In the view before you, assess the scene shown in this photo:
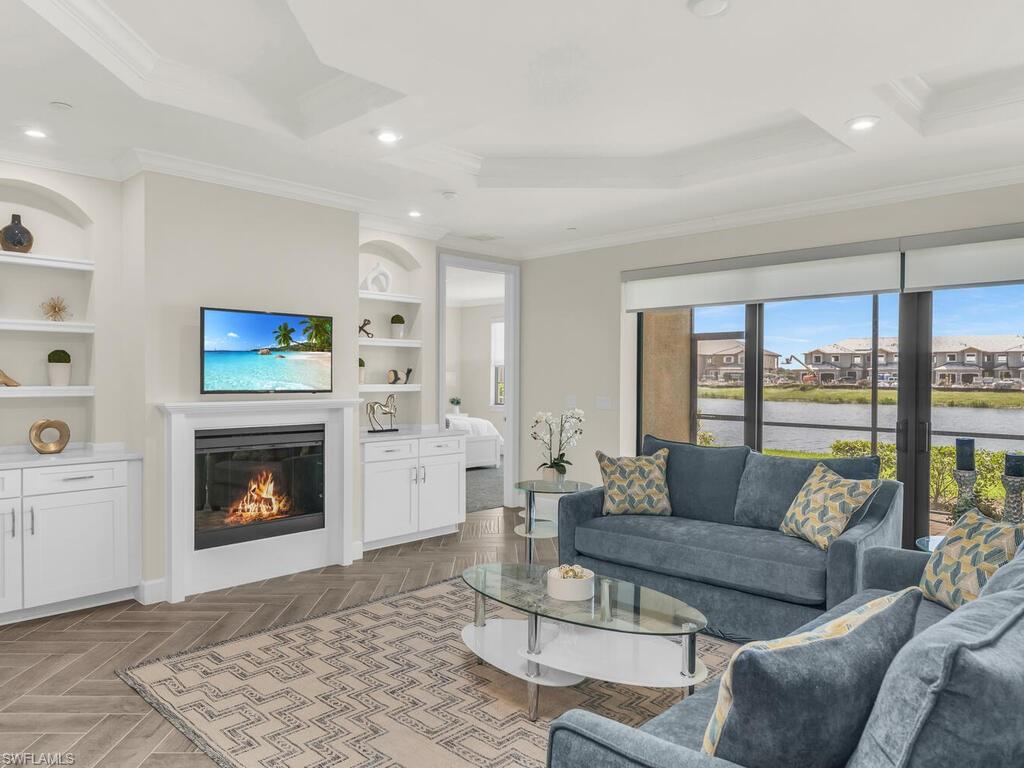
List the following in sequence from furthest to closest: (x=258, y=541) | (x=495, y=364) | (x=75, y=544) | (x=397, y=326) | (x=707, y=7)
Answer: (x=495, y=364) < (x=397, y=326) < (x=258, y=541) < (x=75, y=544) < (x=707, y=7)

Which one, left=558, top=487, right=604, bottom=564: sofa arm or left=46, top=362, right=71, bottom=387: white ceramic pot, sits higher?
left=46, top=362, right=71, bottom=387: white ceramic pot

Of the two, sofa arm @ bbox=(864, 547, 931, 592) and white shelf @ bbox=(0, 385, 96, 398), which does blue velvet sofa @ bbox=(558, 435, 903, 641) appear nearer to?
sofa arm @ bbox=(864, 547, 931, 592)

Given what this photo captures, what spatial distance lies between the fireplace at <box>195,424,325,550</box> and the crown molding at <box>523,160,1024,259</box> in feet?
9.99

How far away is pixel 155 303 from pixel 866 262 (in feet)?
15.0

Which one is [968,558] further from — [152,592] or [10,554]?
[10,554]

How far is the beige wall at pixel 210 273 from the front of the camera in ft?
13.2

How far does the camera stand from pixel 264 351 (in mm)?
4445

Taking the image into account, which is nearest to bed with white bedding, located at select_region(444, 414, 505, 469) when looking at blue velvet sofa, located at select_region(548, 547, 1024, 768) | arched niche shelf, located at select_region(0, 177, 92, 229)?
arched niche shelf, located at select_region(0, 177, 92, 229)

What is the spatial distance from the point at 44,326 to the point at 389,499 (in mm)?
2515

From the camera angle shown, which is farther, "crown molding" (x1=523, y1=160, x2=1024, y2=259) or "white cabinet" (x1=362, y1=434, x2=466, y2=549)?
"white cabinet" (x1=362, y1=434, x2=466, y2=549)

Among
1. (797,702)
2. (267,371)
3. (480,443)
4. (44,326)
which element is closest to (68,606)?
(44,326)

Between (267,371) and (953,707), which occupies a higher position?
(267,371)

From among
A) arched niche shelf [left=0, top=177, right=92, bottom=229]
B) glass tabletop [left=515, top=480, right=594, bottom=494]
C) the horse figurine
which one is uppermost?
arched niche shelf [left=0, top=177, right=92, bottom=229]

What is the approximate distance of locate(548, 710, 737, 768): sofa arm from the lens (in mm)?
1309
